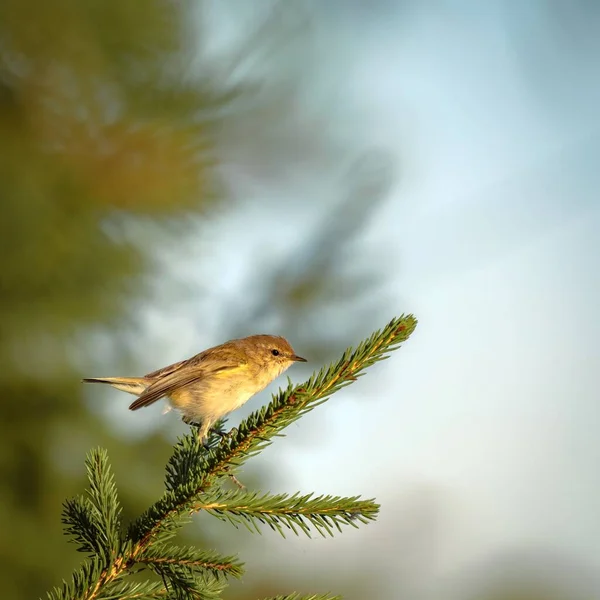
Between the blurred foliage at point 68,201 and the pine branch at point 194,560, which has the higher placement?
the blurred foliage at point 68,201

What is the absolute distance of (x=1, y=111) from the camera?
2725 mm

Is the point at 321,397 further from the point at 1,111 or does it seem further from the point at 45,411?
the point at 1,111

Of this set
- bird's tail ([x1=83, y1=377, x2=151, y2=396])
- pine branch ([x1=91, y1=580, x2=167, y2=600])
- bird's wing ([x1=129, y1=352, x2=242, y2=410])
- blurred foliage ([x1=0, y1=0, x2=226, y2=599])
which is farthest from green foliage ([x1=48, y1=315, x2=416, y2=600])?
blurred foliage ([x1=0, y1=0, x2=226, y2=599])

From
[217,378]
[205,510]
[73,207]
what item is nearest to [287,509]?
[205,510]

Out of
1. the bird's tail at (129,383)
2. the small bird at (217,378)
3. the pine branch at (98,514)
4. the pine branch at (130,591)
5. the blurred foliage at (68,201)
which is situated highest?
the blurred foliage at (68,201)

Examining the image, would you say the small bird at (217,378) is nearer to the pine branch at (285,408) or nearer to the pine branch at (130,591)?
the pine branch at (285,408)

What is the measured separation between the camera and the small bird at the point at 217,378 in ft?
6.49

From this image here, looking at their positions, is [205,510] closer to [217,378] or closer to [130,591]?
[130,591]

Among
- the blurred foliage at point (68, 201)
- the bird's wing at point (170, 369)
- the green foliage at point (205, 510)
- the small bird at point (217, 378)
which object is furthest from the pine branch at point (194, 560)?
the blurred foliage at point (68, 201)

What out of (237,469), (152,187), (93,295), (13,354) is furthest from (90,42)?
(237,469)

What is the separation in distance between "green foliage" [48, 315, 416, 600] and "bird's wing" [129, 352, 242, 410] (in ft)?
2.30

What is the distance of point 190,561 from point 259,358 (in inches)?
41.9

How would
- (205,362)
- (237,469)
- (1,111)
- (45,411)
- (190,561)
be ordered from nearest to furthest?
(190,561) < (237,469) < (205,362) < (45,411) < (1,111)

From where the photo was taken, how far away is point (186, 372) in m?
2.03
